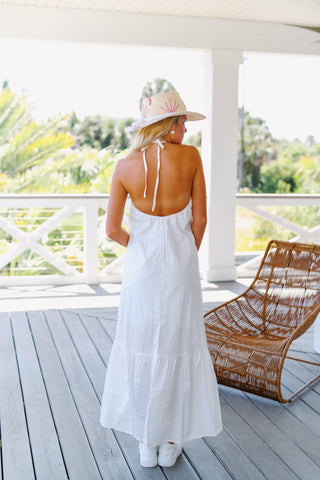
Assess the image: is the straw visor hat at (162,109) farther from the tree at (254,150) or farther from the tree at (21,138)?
the tree at (254,150)

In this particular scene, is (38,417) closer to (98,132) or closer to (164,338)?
(164,338)

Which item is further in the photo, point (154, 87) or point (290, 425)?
point (154, 87)

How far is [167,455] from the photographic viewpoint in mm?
2688

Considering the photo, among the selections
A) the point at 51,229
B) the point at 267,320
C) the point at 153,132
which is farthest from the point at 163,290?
the point at 51,229

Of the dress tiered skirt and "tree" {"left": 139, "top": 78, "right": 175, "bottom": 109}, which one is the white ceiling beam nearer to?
the dress tiered skirt

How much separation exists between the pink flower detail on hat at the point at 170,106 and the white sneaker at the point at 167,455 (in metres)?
1.52

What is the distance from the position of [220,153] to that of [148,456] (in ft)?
14.6

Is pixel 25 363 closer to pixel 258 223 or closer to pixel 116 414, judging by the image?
pixel 116 414

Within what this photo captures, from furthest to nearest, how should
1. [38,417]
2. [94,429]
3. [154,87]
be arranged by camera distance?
1. [154,87]
2. [38,417]
3. [94,429]

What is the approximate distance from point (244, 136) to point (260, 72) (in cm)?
365

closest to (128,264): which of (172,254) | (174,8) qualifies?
(172,254)

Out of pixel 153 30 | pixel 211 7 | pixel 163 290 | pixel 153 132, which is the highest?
pixel 211 7

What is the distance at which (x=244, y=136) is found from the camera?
25312mm

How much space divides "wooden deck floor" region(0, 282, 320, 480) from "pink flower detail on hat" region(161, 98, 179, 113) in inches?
63.8
